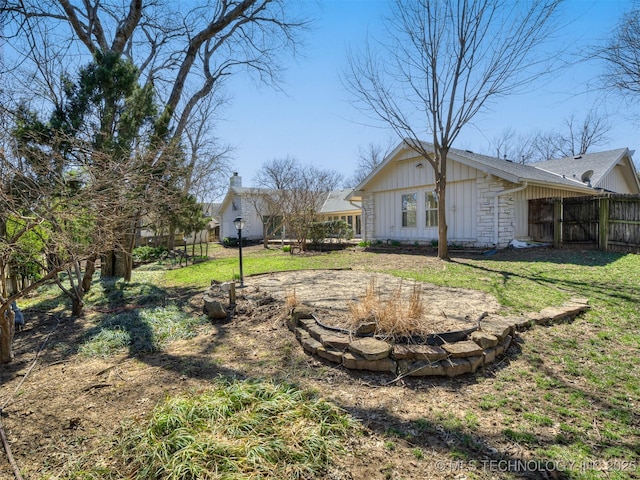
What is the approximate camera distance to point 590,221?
10125mm

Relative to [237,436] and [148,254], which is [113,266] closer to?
[148,254]

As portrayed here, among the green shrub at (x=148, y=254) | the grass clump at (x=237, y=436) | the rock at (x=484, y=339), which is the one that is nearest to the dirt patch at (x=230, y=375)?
the grass clump at (x=237, y=436)

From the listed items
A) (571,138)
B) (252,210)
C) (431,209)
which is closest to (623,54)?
(431,209)

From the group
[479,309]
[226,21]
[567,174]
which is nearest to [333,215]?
[567,174]

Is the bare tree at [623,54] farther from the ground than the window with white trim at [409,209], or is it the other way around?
the bare tree at [623,54]

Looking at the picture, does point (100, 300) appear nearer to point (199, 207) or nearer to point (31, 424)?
point (31, 424)

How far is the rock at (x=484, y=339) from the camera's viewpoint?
3182 millimetres

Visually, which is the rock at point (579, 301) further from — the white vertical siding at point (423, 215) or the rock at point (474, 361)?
the white vertical siding at point (423, 215)

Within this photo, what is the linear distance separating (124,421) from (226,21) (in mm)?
11414

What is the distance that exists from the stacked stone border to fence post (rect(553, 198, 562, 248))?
889cm

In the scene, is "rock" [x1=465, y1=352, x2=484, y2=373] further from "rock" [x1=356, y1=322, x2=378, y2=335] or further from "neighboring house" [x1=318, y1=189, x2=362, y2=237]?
"neighboring house" [x1=318, y1=189, x2=362, y2=237]

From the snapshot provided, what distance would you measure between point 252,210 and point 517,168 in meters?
19.4

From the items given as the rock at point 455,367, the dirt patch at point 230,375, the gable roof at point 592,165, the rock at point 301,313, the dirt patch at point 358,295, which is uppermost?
the gable roof at point 592,165

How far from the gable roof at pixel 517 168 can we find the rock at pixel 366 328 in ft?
28.1
